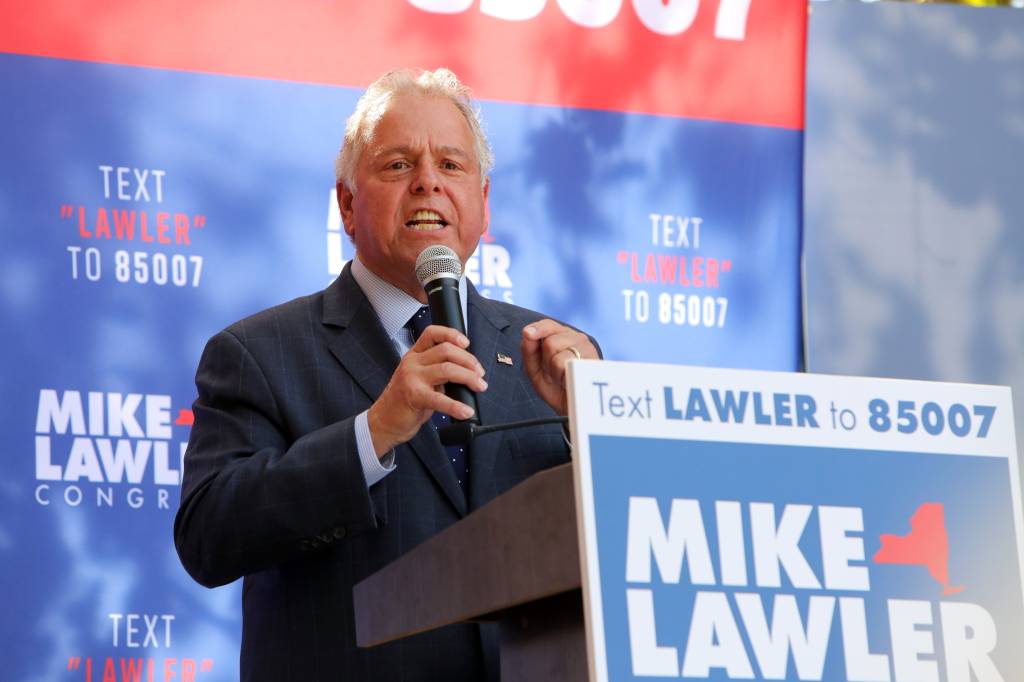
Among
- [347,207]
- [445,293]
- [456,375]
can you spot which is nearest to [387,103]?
[347,207]

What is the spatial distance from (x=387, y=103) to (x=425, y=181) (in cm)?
19

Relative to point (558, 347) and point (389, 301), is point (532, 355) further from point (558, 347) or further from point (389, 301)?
point (389, 301)

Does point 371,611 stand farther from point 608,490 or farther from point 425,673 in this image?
point 608,490

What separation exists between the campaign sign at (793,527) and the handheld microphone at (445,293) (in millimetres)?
521

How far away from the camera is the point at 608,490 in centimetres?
137

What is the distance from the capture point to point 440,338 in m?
1.90

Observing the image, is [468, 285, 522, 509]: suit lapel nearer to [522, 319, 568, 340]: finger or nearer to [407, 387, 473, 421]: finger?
[522, 319, 568, 340]: finger

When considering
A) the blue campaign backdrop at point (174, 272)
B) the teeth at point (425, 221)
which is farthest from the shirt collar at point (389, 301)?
the blue campaign backdrop at point (174, 272)

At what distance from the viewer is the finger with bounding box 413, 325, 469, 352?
1.89 meters

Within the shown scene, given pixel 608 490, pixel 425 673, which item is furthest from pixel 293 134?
pixel 608 490

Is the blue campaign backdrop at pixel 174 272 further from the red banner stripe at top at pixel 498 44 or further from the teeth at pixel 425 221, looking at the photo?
the teeth at pixel 425 221

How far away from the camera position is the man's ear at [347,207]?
8.91ft

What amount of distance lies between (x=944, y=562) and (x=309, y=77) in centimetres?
264

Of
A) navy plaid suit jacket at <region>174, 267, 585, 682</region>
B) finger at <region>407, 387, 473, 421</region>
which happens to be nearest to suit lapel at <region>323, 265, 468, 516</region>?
navy plaid suit jacket at <region>174, 267, 585, 682</region>
